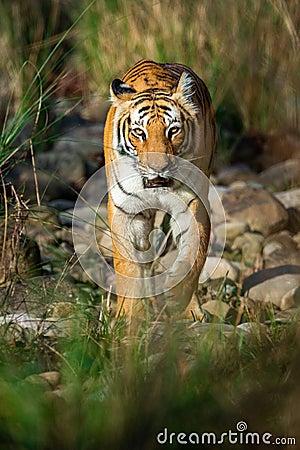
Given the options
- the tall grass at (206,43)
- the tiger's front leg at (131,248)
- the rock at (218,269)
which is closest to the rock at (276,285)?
the rock at (218,269)

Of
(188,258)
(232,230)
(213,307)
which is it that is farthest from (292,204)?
(188,258)

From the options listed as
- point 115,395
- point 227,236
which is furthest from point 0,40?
point 115,395

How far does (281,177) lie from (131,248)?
3.43 m

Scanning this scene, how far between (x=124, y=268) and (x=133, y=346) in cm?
148

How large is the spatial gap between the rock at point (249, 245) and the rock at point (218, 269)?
1.61ft

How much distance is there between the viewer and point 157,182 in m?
4.52

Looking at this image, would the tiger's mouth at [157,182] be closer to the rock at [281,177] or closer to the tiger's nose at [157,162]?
the tiger's nose at [157,162]

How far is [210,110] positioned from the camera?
526 cm

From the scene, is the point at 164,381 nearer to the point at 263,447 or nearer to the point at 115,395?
the point at 115,395

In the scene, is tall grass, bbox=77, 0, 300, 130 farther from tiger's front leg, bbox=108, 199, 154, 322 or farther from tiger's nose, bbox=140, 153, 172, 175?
tiger's nose, bbox=140, 153, 172, 175

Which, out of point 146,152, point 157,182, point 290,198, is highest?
point 290,198

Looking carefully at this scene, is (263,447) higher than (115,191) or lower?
lower

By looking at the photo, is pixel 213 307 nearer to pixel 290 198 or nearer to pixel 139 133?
pixel 139 133

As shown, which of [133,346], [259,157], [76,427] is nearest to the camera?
[76,427]
